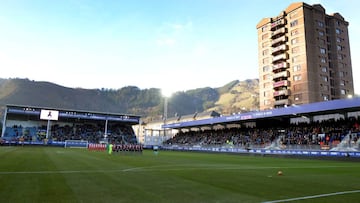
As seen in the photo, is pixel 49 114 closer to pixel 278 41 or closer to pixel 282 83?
pixel 282 83

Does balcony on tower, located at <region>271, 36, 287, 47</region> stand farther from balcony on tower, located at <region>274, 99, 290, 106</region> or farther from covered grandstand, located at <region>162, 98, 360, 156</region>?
covered grandstand, located at <region>162, 98, 360, 156</region>

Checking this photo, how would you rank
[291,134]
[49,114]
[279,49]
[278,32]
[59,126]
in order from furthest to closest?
[278,32] < [279,49] < [59,126] < [49,114] < [291,134]

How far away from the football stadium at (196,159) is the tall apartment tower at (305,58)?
85.4 feet

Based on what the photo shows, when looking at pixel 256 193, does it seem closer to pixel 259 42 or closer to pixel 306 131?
pixel 306 131

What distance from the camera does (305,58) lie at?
75.4 meters

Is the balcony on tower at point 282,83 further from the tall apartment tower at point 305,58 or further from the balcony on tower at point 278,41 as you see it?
the balcony on tower at point 278,41

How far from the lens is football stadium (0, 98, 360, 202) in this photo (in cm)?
822

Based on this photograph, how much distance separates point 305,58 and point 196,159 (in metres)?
60.3

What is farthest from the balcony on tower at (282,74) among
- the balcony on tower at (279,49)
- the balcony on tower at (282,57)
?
the balcony on tower at (279,49)

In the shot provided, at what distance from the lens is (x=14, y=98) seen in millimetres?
171125

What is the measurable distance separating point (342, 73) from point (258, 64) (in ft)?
77.8

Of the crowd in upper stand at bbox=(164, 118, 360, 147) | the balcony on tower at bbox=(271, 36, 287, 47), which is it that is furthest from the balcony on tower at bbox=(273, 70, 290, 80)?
the crowd in upper stand at bbox=(164, 118, 360, 147)

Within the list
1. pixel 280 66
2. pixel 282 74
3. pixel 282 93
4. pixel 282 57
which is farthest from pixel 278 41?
pixel 282 93

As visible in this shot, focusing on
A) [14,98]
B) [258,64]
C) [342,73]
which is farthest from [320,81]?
[14,98]
